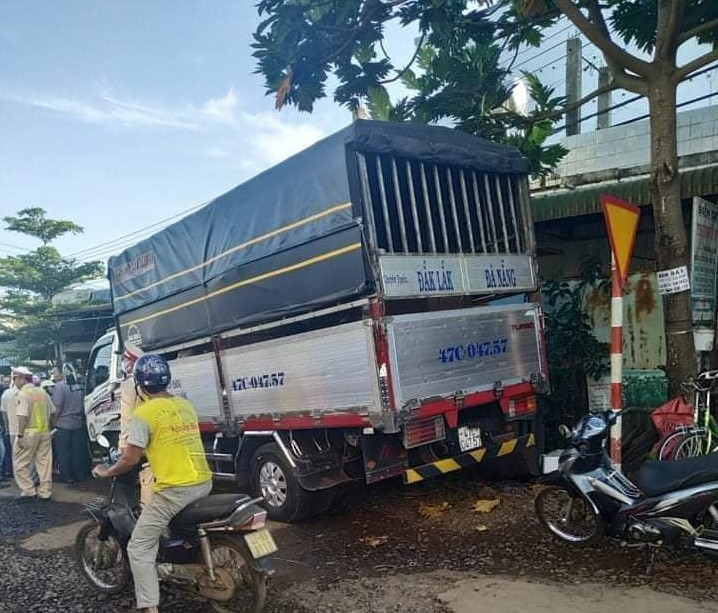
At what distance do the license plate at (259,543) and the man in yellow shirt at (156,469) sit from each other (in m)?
0.41

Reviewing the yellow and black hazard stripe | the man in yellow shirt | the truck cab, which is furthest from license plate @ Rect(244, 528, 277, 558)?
the truck cab

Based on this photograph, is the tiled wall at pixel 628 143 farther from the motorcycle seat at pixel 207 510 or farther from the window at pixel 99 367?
the motorcycle seat at pixel 207 510

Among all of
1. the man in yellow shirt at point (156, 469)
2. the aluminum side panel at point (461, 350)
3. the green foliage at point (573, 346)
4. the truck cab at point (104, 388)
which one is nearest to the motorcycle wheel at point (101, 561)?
the man in yellow shirt at point (156, 469)

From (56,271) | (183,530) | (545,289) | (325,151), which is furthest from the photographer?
(56,271)

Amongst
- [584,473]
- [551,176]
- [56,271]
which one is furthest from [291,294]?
[56,271]

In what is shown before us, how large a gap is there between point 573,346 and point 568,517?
3444mm

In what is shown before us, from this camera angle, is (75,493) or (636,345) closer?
(636,345)

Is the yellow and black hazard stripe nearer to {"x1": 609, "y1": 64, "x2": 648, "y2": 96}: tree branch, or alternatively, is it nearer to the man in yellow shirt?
the man in yellow shirt

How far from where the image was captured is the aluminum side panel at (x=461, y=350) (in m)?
4.62

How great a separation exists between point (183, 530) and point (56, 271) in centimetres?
2260

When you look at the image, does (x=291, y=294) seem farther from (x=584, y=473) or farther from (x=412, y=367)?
(x=584, y=473)

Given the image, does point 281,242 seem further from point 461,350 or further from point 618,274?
point 618,274

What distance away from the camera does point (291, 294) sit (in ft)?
17.5

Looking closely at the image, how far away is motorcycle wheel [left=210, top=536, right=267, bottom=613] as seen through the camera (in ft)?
11.4
